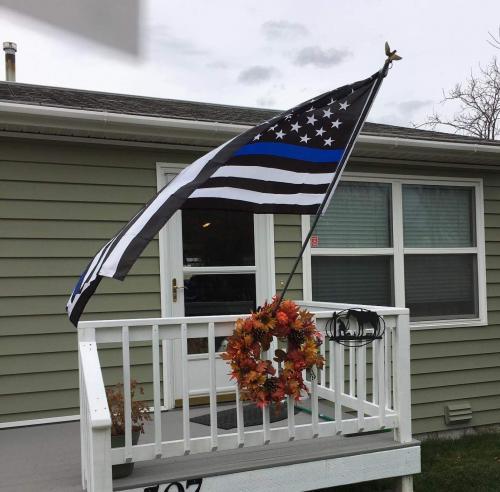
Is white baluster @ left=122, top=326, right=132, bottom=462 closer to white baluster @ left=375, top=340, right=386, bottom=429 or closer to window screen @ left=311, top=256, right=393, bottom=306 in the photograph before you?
white baluster @ left=375, top=340, right=386, bottom=429

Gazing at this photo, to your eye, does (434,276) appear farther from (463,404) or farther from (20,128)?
(20,128)

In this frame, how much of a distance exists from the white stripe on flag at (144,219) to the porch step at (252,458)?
108 centimetres

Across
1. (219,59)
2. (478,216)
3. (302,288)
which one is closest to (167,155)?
(302,288)

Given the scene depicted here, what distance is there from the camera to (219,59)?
0.97 meters

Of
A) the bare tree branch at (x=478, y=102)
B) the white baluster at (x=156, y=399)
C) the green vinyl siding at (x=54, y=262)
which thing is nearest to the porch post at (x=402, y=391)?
the white baluster at (x=156, y=399)

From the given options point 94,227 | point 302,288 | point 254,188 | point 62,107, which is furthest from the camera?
point 302,288

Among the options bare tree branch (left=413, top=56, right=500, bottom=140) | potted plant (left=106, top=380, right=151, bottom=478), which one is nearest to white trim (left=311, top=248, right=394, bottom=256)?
potted plant (left=106, top=380, right=151, bottom=478)

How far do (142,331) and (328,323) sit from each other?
1.07 m

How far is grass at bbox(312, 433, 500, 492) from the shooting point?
12.6 ft

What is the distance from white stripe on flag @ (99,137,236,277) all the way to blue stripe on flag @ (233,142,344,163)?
7.1 inches

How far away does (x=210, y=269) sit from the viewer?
4.47 meters

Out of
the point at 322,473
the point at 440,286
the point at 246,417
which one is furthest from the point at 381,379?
the point at 440,286

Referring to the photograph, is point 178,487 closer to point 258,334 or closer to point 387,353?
point 258,334

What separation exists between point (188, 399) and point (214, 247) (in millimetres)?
1827
